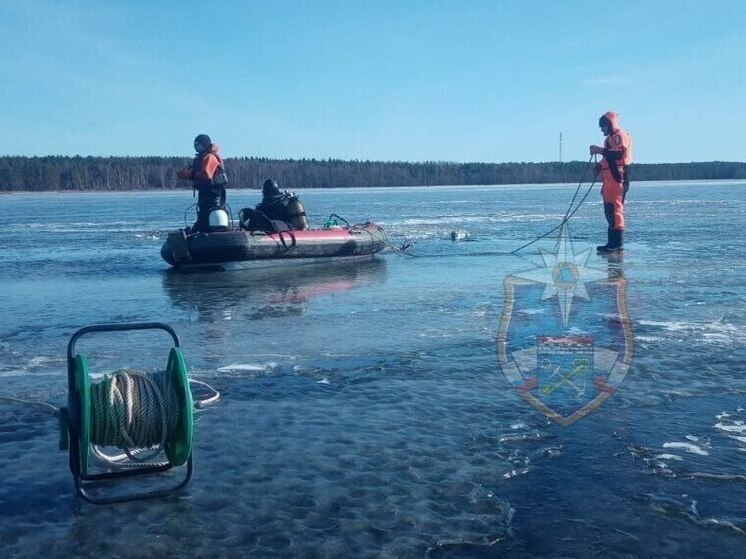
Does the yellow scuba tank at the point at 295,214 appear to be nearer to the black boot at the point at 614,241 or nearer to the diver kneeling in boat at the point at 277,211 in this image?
the diver kneeling in boat at the point at 277,211

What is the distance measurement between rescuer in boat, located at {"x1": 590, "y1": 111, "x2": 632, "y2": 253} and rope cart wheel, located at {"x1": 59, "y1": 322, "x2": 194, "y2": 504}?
1230 centimetres

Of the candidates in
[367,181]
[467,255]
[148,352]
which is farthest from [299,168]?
[148,352]

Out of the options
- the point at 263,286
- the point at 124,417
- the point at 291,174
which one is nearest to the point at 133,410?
the point at 124,417

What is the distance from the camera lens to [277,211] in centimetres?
1603

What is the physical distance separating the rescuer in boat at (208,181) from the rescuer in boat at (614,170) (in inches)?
261

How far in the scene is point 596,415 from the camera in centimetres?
579

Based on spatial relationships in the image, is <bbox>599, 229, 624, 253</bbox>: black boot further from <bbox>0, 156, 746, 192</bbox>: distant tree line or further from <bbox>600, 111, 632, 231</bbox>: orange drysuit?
<bbox>0, 156, 746, 192</bbox>: distant tree line

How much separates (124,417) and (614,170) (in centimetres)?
1283

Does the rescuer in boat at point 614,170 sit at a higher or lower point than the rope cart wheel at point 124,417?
higher

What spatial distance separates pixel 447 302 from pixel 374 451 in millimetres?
5538

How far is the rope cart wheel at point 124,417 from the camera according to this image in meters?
4.39

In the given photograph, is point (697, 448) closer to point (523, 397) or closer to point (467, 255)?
point (523, 397)

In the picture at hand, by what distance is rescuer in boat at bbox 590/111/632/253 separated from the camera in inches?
615

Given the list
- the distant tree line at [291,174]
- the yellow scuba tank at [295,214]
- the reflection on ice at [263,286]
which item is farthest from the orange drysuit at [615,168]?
the distant tree line at [291,174]
